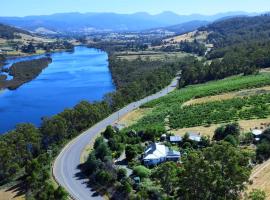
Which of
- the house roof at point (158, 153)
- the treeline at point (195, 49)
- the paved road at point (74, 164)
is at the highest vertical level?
the house roof at point (158, 153)

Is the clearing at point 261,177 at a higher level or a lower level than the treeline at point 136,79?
higher

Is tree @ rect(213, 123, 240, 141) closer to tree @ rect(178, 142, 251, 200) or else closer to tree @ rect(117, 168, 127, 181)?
tree @ rect(117, 168, 127, 181)

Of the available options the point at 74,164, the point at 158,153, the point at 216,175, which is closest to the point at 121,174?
the point at 158,153

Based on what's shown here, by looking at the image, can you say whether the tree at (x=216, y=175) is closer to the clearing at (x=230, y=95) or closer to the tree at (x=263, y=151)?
the tree at (x=263, y=151)

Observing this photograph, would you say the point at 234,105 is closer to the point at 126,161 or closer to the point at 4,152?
the point at 126,161

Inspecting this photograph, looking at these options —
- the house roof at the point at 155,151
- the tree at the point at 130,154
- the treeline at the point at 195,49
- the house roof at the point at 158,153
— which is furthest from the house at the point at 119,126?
the treeline at the point at 195,49

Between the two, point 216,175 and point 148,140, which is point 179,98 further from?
point 216,175

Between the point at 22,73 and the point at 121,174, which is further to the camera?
the point at 22,73
